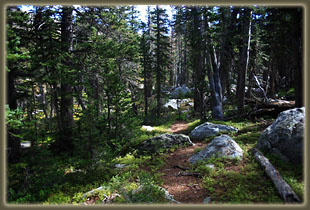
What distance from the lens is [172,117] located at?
19.6 meters

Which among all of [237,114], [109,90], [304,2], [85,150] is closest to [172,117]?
[237,114]

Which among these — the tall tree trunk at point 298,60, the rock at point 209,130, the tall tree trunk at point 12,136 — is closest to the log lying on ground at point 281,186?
the tall tree trunk at point 298,60

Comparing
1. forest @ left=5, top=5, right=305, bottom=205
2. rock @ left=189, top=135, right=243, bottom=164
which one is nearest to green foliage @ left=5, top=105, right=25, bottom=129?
forest @ left=5, top=5, right=305, bottom=205

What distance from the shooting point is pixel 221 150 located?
20.7 feet

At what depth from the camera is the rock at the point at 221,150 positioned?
20.1ft

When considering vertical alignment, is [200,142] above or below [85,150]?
below

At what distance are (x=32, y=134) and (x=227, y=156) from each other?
6.23m

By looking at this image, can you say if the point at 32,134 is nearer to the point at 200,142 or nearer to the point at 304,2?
the point at 200,142

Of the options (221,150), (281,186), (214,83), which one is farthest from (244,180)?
(214,83)

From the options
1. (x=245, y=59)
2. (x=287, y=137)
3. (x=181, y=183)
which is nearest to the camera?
(x=181, y=183)

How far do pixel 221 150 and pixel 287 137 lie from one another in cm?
200

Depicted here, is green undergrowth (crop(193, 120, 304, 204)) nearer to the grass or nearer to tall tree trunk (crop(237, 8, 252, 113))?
the grass

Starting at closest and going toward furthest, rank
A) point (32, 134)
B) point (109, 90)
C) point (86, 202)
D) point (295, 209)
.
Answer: point (295, 209)
point (86, 202)
point (32, 134)
point (109, 90)

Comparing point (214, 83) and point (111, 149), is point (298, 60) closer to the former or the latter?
point (214, 83)
